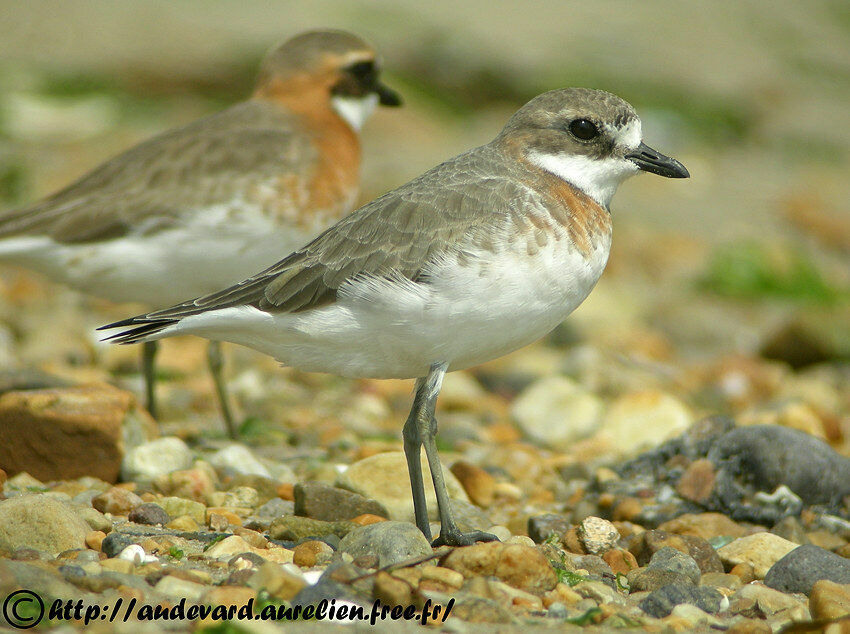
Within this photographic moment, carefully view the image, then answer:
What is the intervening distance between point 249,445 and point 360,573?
125 inches

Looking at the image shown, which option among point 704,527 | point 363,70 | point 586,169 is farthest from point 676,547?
point 363,70

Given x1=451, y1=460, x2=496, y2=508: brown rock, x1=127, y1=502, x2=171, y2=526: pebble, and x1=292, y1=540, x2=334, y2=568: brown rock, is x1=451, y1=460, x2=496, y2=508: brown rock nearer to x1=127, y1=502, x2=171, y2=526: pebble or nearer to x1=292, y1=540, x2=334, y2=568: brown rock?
x1=292, y1=540, x2=334, y2=568: brown rock

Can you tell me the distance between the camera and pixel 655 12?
19172 millimetres

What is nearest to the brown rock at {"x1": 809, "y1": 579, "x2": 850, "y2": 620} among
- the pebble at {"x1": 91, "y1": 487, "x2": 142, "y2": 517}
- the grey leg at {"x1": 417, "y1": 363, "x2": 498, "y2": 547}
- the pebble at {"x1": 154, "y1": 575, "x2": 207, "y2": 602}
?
the grey leg at {"x1": 417, "y1": 363, "x2": 498, "y2": 547}

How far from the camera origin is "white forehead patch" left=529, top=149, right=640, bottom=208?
5352mm

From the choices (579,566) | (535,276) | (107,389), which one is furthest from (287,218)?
(579,566)

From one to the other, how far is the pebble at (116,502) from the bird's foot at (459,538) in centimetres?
150

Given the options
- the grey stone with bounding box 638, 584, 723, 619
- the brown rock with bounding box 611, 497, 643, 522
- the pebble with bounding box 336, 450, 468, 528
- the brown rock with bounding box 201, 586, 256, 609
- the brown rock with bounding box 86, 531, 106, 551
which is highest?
the grey stone with bounding box 638, 584, 723, 619

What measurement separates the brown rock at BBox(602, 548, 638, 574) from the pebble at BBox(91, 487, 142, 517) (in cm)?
231

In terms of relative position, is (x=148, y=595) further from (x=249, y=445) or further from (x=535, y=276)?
(x=249, y=445)

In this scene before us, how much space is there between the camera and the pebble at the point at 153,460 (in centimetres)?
564

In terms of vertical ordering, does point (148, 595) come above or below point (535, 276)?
below

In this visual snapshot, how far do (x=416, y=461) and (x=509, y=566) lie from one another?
3.28ft

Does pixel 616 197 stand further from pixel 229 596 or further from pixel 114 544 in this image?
pixel 229 596
